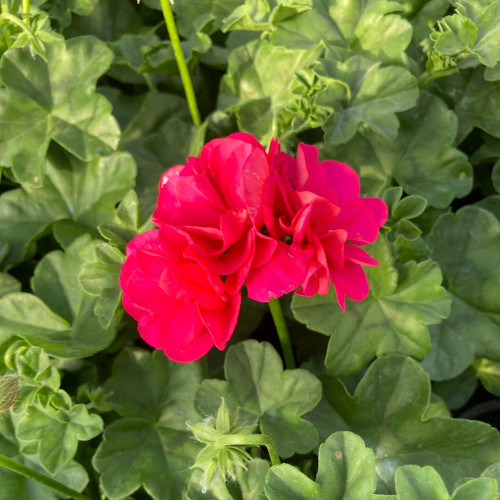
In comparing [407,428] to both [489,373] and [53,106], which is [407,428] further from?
[53,106]

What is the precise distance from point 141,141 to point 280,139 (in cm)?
35

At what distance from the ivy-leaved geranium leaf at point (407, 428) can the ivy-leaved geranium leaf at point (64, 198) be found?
581mm

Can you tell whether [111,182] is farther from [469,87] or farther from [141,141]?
[469,87]

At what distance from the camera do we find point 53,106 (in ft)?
4.54

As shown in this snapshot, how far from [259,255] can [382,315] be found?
41cm

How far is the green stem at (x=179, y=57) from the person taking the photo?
122 centimetres

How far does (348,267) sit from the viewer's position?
3.15ft

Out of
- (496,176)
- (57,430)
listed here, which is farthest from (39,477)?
(496,176)

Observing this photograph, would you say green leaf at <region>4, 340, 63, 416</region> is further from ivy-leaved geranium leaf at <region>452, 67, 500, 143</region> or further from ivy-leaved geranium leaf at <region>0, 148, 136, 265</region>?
ivy-leaved geranium leaf at <region>452, 67, 500, 143</region>

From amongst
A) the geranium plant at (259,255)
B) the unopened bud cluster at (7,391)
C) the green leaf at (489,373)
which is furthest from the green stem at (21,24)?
the green leaf at (489,373)

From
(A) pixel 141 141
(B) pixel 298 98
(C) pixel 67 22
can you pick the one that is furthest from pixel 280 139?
(C) pixel 67 22

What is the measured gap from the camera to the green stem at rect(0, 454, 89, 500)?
1.02 m

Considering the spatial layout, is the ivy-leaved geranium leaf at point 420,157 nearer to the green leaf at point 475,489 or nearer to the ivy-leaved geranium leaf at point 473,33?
the ivy-leaved geranium leaf at point 473,33

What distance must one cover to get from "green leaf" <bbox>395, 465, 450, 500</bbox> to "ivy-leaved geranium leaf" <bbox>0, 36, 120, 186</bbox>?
83 cm
